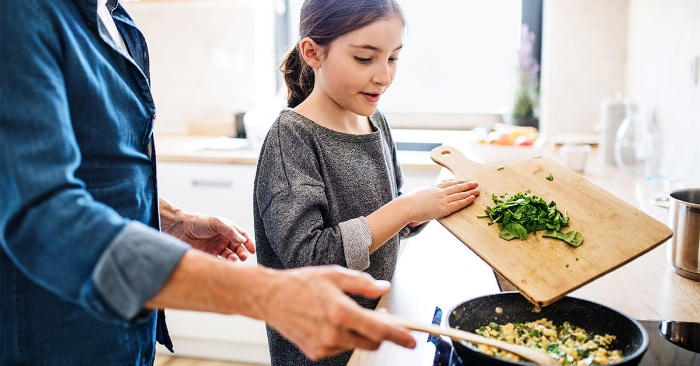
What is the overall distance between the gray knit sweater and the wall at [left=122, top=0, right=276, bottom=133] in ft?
6.72

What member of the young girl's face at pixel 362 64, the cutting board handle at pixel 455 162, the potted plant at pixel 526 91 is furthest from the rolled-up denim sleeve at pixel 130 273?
the potted plant at pixel 526 91

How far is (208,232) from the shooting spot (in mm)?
1200

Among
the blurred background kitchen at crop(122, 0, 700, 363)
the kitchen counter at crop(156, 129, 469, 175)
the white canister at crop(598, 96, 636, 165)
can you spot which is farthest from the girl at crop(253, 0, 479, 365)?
the blurred background kitchen at crop(122, 0, 700, 363)

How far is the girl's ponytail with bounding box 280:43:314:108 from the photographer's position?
1413 mm

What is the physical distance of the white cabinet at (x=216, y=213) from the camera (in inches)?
108

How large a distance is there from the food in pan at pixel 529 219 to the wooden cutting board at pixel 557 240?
0.01 m

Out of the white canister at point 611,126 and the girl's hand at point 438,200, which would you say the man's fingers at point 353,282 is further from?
the white canister at point 611,126

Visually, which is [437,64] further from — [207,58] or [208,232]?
[208,232]

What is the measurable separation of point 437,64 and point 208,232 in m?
2.31

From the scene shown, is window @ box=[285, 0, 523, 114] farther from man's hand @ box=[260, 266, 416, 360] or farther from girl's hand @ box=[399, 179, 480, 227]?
man's hand @ box=[260, 266, 416, 360]

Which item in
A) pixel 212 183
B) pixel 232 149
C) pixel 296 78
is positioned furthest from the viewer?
pixel 232 149

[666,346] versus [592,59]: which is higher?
[592,59]

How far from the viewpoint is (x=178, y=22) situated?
10.9 feet

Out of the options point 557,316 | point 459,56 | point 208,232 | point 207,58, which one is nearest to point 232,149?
point 207,58
